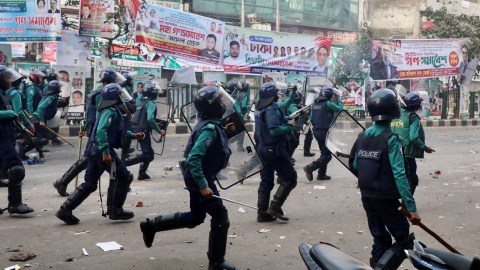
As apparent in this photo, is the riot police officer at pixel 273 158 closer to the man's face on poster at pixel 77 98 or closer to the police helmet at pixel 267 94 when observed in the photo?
the police helmet at pixel 267 94

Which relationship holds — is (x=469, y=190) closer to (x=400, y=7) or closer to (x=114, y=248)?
(x=114, y=248)

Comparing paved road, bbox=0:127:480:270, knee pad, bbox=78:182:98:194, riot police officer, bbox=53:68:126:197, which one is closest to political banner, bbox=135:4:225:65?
paved road, bbox=0:127:480:270

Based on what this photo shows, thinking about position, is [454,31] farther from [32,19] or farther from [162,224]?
[162,224]

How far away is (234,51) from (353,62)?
5898 mm

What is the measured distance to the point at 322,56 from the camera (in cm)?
2153

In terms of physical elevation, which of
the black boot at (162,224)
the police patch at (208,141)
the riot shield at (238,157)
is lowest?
the black boot at (162,224)

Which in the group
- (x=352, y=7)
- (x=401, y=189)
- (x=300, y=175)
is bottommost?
(x=300, y=175)

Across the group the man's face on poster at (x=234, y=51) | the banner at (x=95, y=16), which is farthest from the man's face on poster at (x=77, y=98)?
the man's face on poster at (x=234, y=51)

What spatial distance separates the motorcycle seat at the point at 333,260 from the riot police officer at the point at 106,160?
3.94 m

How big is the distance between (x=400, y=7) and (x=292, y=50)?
22.0 metres

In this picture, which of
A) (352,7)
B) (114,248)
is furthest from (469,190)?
(352,7)

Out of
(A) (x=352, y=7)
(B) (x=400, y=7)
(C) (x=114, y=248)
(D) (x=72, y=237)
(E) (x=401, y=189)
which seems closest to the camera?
(E) (x=401, y=189)

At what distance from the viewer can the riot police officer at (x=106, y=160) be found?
20.1 feet

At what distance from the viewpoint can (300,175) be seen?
1001cm
